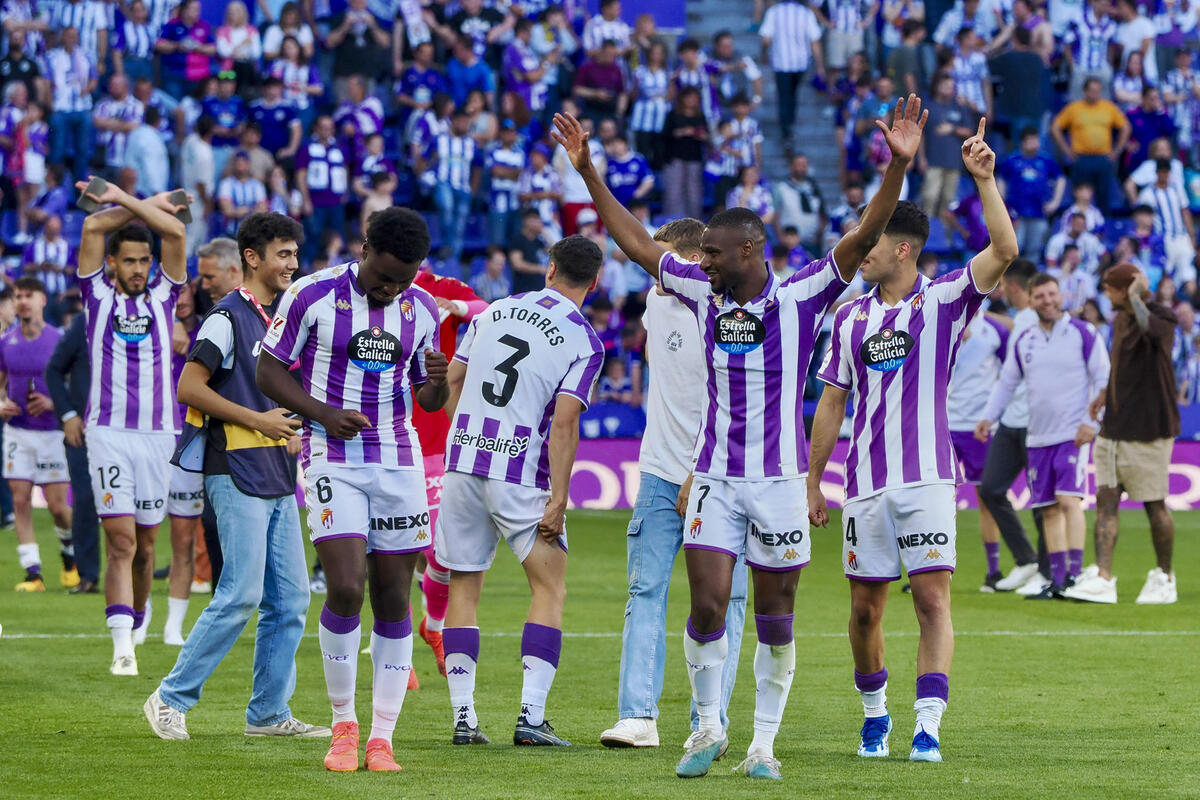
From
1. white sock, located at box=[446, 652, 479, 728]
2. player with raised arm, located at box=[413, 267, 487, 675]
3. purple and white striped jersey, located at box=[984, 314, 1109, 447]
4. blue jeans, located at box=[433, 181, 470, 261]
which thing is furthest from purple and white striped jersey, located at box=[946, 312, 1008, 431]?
blue jeans, located at box=[433, 181, 470, 261]

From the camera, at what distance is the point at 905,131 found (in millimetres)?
6914

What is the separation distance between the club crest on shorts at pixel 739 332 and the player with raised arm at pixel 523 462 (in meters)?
0.99

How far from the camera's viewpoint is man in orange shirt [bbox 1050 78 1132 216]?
27.1 metres

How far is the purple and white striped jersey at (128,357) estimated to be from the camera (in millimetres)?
10297

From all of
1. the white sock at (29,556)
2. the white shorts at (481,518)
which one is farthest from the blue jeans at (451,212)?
the white shorts at (481,518)

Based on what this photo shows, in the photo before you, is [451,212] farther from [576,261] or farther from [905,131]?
[905,131]

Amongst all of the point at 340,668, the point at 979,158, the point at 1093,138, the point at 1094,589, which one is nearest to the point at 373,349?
the point at 340,668

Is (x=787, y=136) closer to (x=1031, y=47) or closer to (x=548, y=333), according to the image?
(x=1031, y=47)

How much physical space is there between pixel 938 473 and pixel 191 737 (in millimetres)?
3488

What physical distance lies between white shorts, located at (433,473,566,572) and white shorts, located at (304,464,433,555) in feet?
1.98

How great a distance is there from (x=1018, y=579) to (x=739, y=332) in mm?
8315

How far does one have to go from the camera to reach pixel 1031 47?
28.0 m

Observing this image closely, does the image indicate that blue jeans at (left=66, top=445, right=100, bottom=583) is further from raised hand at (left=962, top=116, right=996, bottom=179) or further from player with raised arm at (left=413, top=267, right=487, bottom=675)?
raised hand at (left=962, top=116, right=996, bottom=179)

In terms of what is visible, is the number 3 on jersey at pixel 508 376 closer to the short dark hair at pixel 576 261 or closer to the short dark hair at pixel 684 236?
the short dark hair at pixel 576 261
